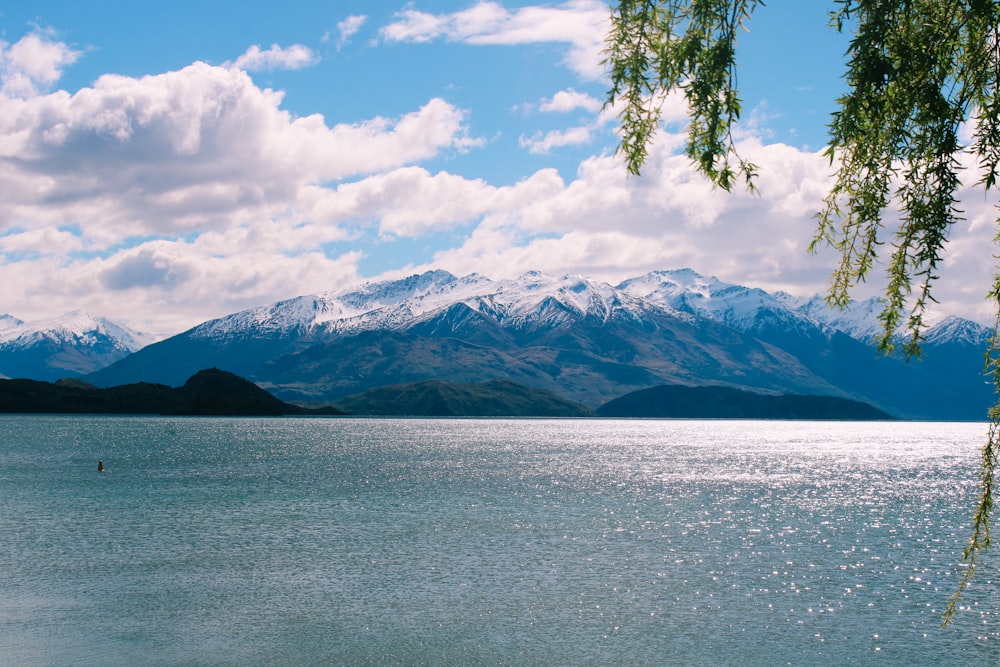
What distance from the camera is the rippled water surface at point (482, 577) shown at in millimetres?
43500

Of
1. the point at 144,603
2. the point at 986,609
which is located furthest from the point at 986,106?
the point at 144,603

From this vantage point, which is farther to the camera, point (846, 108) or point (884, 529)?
point (884, 529)

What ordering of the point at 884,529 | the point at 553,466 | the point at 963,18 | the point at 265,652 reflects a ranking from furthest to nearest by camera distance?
1. the point at 553,466
2. the point at 884,529
3. the point at 265,652
4. the point at 963,18

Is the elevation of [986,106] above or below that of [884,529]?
above

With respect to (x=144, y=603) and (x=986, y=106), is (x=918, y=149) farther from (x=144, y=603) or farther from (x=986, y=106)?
(x=144, y=603)

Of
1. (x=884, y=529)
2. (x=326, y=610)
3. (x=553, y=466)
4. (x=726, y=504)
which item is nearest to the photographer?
(x=326, y=610)

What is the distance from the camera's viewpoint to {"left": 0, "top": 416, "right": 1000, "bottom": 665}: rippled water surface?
43500 mm

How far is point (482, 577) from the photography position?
196ft

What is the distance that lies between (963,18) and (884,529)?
289 feet

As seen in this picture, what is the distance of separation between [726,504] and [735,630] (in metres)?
64.2

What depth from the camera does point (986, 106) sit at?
12523mm

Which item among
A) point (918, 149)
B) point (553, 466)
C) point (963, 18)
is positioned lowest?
point (553, 466)

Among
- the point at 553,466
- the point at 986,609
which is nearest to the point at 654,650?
the point at 986,609

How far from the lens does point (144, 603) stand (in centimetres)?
5203
